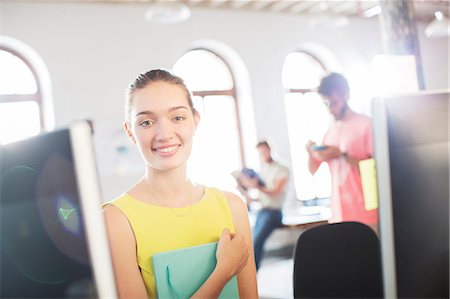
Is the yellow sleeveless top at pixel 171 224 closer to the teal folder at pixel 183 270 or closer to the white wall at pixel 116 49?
the teal folder at pixel 183 270

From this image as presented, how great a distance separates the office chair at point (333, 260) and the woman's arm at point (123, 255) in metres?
0.57

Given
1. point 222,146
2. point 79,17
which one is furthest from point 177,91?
point 222,146

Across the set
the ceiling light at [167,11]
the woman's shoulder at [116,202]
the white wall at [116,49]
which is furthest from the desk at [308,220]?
the woman's shoulder at [116,202]

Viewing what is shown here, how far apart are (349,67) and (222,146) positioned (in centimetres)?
226

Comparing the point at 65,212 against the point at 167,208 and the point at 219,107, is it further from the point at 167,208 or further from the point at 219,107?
the point at 219,107

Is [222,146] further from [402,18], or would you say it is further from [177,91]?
[177,91]

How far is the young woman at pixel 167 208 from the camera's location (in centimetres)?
128

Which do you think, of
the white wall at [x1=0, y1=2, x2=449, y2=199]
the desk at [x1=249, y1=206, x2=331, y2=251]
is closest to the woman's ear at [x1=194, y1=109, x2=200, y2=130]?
the white wall at [x1=0, y1=2, x2=449, y2=199]

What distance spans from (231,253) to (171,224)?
17cm

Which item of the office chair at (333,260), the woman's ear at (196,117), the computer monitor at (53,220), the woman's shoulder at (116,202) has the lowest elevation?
the office chair at (333,260)

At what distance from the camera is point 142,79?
136cm

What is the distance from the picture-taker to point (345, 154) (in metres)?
2.22

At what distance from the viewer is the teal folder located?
1281mm

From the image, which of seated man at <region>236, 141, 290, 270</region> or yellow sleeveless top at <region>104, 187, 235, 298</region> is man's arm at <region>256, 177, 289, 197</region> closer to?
seated man at <region>236, 141, 290, 270</region>
